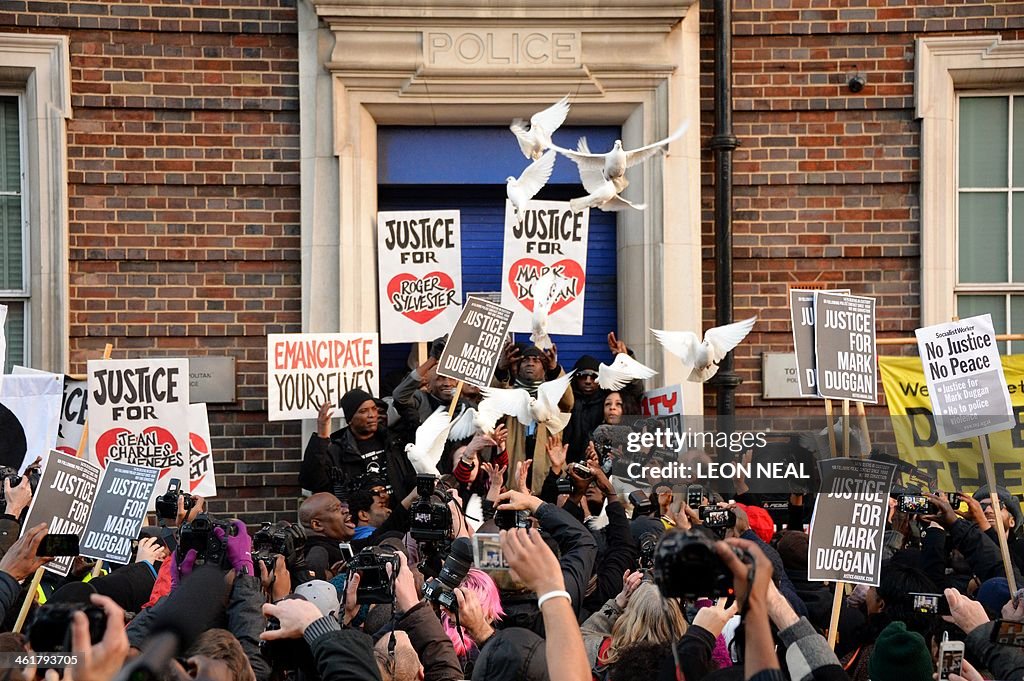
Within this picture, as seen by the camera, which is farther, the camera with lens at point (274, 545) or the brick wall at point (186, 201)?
the brick wall at point (186, 201)

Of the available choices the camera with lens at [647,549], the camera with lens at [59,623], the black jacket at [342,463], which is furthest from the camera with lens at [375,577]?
the black jacket at [342,463]

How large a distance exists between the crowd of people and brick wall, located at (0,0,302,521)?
1.35 meters

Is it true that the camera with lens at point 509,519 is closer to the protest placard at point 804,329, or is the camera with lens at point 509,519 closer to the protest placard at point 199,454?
the protest placard at point 804,329

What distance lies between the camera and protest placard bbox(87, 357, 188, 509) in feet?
28.3

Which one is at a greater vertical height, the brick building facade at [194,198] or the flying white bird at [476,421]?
the brick building facade at [194,198]

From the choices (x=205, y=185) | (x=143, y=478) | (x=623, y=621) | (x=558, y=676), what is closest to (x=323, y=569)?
(x=143, y=478)

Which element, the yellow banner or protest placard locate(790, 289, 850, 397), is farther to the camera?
the yellow banner

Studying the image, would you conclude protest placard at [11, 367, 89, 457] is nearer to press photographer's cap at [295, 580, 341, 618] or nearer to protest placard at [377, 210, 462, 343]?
protest placard at [377, 210, 462, 343]

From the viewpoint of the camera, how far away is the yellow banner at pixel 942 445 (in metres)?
8.24

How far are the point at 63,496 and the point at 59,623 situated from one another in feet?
13.4

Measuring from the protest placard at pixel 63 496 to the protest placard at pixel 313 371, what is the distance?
238cm

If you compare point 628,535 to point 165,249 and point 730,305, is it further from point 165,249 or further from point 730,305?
point 165,249

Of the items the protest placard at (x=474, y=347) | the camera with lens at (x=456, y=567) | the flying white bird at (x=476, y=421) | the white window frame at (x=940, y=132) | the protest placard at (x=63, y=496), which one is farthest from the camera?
the white window frame at (x=940, y=132)

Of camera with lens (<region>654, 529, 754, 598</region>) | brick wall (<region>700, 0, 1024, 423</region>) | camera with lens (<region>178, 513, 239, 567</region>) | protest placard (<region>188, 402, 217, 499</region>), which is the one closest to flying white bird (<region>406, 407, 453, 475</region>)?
protest placard (<region>188, 402, 217, 499</region>)
